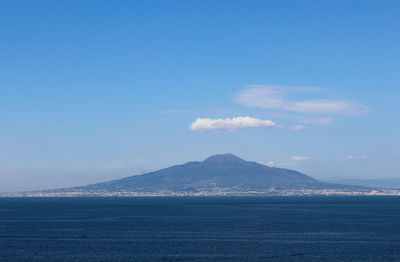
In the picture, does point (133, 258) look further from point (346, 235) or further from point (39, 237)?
point (346, 235)

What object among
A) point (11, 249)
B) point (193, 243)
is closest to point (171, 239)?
point (193, 243)

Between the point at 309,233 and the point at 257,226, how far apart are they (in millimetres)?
26119

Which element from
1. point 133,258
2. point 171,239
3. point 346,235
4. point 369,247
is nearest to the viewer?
point 133,258

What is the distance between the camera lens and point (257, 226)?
164875 millimetres

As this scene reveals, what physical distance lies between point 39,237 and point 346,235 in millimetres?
75529

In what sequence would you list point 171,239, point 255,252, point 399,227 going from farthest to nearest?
point 399,227 < point 171,239 < point 255,252

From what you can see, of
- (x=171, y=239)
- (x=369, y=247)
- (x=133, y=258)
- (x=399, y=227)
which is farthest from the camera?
(x=399, y=227)

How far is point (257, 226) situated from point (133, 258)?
2914 inches

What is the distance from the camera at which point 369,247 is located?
370 ft

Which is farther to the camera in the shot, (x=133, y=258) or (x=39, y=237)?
(x=39, y=237)

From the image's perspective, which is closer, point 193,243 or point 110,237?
point 193,243

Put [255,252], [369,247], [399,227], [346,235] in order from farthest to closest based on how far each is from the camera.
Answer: [399,227], [346,235], [369,247], [255,252]

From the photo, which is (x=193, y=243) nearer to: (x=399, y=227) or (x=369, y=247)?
(x=369, y=247)

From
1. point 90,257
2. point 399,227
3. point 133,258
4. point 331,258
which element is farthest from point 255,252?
point 399,227
